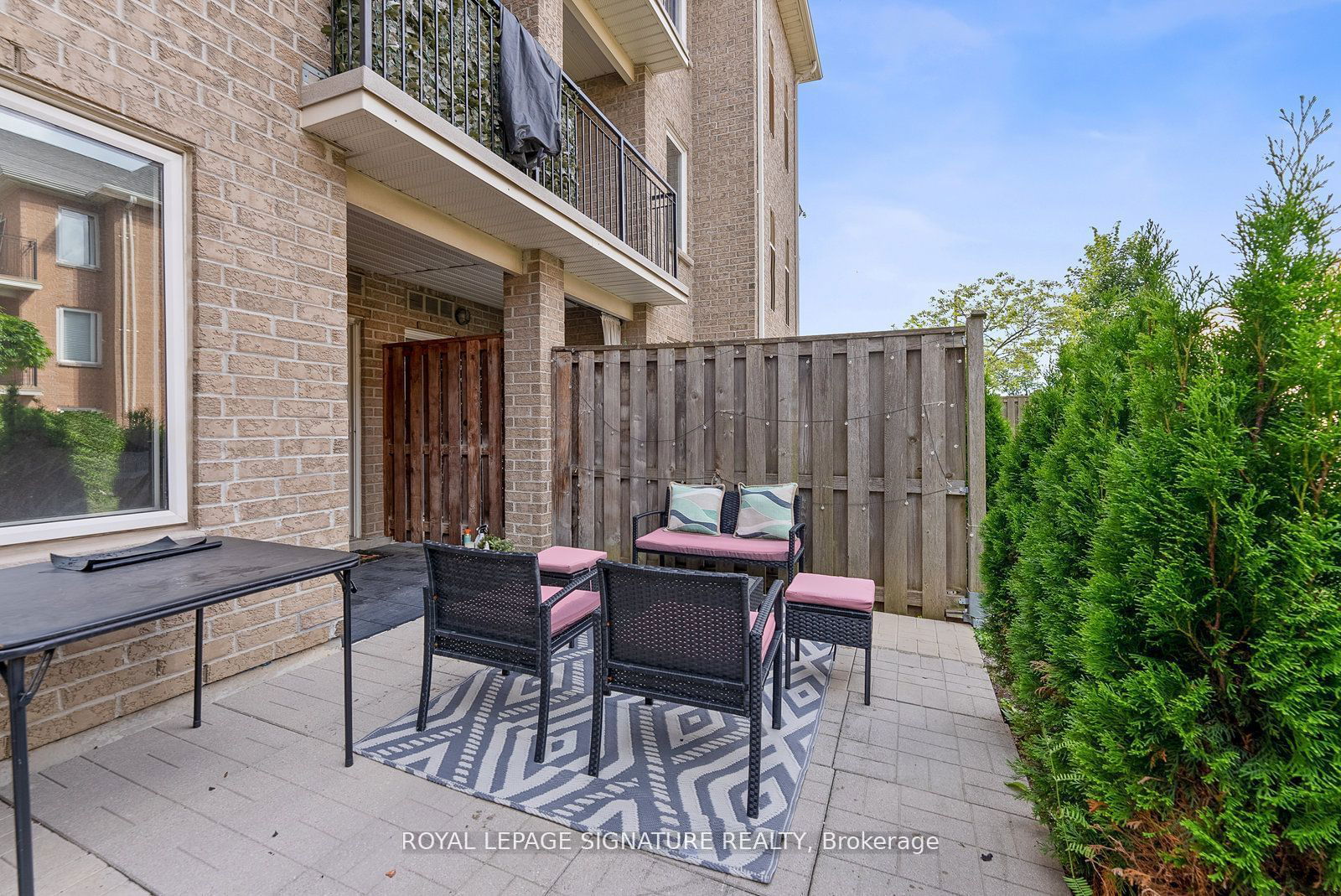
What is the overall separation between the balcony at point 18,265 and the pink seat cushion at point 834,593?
3.73m

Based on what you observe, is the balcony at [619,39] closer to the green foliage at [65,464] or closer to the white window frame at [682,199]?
the white window frame at [682,199]

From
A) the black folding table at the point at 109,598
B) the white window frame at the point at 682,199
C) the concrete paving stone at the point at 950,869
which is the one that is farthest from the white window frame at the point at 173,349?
the white window frame at the point at 682,199

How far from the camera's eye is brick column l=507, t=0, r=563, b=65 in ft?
17.0

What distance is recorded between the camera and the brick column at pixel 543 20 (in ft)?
17.0

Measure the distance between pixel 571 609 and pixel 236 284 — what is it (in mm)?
2441

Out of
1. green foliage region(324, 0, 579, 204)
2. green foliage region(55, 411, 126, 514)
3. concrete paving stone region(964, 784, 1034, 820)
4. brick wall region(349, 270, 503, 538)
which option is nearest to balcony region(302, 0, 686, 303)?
green foliage region(324, 0, 579, 204)

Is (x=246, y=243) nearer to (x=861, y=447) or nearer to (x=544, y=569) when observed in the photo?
(x=544, y=569)

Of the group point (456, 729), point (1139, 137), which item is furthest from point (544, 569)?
point (1139, 137)

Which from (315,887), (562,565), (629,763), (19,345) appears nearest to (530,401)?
(562,565)

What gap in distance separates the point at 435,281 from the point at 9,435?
4.80 m

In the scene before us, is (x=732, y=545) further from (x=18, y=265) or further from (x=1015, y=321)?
(x=1015, y=321)

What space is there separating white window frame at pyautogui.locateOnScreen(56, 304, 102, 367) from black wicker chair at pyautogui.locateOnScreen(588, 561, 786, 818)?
2519 millimetres

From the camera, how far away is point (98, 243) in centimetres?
248

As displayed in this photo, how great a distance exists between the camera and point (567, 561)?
3.79m
